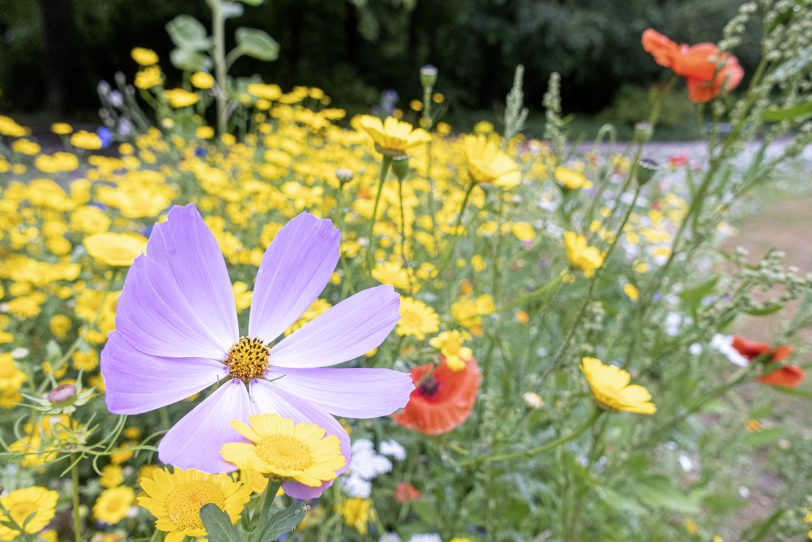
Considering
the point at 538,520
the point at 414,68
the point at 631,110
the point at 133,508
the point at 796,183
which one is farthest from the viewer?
the point at 631,110

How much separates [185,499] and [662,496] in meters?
0.84

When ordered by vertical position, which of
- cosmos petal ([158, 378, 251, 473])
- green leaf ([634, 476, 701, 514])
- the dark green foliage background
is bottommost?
the dark green foliage background

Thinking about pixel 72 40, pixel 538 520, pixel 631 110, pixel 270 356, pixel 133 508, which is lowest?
pixel 631 110

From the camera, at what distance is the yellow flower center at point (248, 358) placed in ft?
1.19

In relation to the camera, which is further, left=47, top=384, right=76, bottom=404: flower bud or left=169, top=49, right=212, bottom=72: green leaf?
left=169, top=49, right=212, bottom=72: green leaf

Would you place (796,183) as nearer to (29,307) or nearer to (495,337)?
(495,337)

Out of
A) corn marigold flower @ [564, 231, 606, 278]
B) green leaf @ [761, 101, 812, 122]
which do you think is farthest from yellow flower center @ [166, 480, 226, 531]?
green leaf @ [761, 101, 812, 122]

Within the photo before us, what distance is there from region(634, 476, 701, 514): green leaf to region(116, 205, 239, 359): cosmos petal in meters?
0.80

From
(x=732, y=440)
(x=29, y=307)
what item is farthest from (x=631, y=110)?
(x=29, y=307)

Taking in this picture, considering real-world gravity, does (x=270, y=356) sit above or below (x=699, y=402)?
above

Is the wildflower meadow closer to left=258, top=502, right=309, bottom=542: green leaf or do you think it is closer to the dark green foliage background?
left=258, top=502, right=309, bottom=542: green leaf

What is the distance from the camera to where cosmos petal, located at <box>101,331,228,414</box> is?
27 cm

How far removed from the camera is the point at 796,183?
6289mm

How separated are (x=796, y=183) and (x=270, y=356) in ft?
24.9
